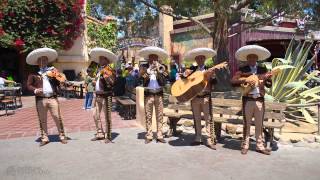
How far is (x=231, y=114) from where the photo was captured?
8219 mm

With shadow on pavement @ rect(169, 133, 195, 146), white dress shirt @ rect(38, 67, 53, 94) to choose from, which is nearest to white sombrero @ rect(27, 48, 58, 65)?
white dress shirt @ rect(38, 67, 53, 94)

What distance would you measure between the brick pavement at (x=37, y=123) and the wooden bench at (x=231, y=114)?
1785 mm

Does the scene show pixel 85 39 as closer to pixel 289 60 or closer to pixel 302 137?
pixel 289 60

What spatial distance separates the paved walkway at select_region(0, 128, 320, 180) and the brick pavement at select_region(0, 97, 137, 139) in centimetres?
135

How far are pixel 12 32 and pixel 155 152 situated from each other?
1317cm

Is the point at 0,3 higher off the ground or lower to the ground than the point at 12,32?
higher

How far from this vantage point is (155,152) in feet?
Result: 25.1

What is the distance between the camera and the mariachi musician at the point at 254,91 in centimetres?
732

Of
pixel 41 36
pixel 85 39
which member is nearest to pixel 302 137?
pixel 41 36

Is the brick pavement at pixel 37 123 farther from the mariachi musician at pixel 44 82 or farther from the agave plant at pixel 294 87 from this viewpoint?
the agave plant at pixel 294 87

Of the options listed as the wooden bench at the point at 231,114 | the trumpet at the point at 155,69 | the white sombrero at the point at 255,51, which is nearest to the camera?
the white sombrero at the point at 255,51

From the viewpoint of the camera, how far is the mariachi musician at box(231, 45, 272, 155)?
7.32 m

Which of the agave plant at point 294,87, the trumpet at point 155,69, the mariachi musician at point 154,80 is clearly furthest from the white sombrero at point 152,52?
the agave plant at point 294,87

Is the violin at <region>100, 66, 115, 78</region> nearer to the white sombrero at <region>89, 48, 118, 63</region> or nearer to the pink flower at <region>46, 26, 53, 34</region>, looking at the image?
the white sombrero at <region>89, 48, 118, 63</region>
